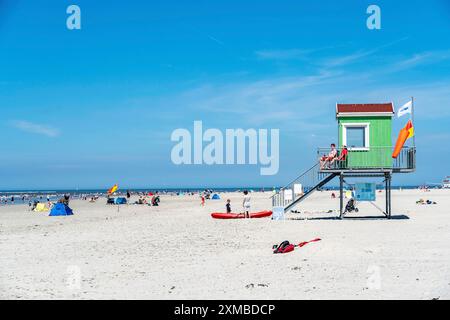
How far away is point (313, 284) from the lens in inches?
393

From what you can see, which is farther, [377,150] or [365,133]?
[365,133]

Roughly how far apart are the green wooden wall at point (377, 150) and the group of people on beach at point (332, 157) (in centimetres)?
44

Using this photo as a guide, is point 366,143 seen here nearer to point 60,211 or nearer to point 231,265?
point 231,265

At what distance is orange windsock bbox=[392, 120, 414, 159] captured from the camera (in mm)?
23000

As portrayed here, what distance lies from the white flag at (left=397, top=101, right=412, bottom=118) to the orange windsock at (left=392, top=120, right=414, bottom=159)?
60 cm

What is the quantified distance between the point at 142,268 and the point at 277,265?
11.3 ft

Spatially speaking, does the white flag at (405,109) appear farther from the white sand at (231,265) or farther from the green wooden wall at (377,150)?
the white sand at (231,265)

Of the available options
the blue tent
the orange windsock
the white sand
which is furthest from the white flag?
Result: the blue tent

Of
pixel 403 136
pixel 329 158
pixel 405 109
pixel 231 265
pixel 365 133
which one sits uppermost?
pixel 405 109

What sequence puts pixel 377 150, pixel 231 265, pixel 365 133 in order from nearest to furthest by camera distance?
pixel 231 265
pixel 377 150
pixel 365 133

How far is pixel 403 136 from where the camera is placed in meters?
23.4

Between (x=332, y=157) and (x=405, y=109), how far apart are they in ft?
13.5

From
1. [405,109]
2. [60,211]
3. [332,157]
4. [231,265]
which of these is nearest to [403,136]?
[405,109]
